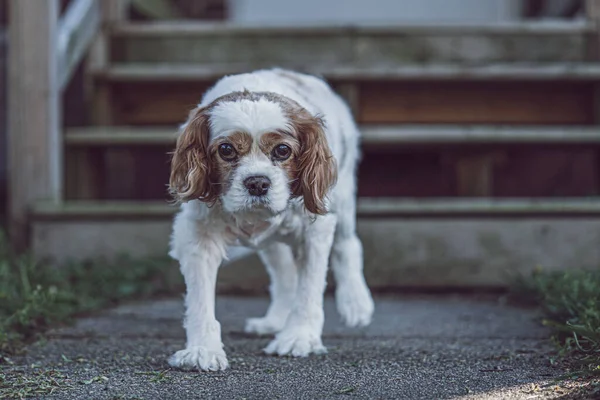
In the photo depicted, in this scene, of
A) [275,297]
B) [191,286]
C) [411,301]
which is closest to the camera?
[191,286]

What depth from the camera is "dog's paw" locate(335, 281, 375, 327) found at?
10.5ft

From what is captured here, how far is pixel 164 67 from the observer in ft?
15.5

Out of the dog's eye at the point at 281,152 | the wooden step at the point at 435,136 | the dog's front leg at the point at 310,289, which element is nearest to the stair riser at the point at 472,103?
the wooden step at the point at 435,136

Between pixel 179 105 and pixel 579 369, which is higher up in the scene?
pixel 179 105

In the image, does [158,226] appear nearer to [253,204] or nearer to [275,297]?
[275,297]

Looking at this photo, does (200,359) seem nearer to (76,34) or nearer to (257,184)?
(257,184)

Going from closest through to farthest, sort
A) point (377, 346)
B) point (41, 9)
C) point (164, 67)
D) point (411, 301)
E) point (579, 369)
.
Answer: point (579, 369)
point (377, 346)
point (411, 301)
point (41, 9)
point (164, 67)

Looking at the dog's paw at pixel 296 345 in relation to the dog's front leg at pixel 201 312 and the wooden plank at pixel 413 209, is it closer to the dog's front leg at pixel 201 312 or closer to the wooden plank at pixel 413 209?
the dog's front leg at pixel 201 312

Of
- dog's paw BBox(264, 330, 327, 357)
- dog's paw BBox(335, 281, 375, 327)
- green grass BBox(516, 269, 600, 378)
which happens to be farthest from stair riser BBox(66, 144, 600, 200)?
dog's paw BBox(264, 330, 327, 357)

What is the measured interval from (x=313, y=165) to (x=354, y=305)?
787 millimetres

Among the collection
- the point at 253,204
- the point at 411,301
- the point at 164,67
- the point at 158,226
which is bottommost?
the point at 411,301

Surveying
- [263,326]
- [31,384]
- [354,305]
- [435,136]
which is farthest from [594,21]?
[31,384]

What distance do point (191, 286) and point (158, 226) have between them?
4.82 feet

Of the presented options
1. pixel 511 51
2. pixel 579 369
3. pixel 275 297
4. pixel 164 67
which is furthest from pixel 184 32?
pixel 579 369
